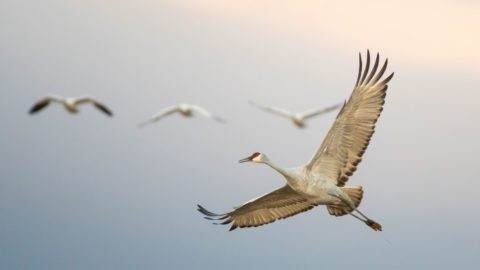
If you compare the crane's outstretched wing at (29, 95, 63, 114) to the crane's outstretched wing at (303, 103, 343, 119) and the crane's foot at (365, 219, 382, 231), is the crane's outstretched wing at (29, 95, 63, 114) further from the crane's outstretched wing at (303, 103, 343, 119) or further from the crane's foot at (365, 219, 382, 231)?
the crane's foot at (365, 219, 382, 231)

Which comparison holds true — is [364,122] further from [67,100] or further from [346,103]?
[67,100]

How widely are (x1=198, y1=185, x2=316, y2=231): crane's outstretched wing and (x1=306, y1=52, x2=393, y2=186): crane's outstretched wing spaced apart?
5.40ft

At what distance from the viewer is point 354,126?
32.6 m

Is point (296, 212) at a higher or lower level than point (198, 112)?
lower

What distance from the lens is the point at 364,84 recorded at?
32.5 meters

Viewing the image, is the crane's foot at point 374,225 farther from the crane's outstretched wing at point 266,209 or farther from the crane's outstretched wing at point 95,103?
the crane's outstretched wing at point 95,103

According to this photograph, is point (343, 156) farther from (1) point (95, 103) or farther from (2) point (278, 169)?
(1) point (95, 103)

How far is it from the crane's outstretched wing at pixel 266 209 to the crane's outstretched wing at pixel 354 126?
1.65 meters

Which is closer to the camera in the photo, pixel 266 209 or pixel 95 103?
pixel 95 103

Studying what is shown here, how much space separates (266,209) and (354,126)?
13.1 ft

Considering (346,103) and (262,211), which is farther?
(262,211)

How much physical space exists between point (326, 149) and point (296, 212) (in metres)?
2.98

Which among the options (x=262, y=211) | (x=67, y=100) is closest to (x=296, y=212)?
(x=262, y=211)

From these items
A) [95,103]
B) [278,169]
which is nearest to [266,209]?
[278,169]
